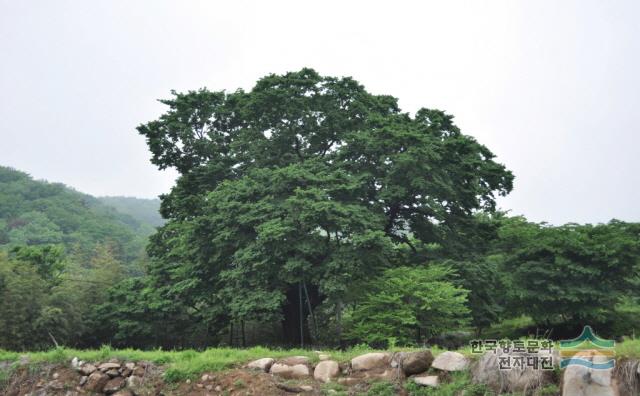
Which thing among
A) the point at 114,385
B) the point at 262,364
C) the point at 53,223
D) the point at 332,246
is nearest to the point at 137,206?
the point at 53,223

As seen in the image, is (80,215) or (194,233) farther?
(80,215)

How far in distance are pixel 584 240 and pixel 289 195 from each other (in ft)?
31.4

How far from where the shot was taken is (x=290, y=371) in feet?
24.7

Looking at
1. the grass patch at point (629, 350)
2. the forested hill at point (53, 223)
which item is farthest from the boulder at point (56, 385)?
the forested hill at point (53, 223)

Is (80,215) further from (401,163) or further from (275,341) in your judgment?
(401,163)

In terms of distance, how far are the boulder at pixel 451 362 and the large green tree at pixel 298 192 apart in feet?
18.3

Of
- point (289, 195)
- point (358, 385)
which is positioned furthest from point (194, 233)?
point (358, 385)

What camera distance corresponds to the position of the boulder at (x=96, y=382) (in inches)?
339

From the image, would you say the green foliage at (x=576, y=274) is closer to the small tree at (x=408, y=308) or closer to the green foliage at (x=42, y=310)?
the small tree at (x=408, y=308)

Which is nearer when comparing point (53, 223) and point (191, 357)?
point (191, 357)

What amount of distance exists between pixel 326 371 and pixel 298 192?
621 centimetres

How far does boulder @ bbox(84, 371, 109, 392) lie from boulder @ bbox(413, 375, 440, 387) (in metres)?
5.67

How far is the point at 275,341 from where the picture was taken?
1928 cm

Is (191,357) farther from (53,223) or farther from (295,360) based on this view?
(53,223)
